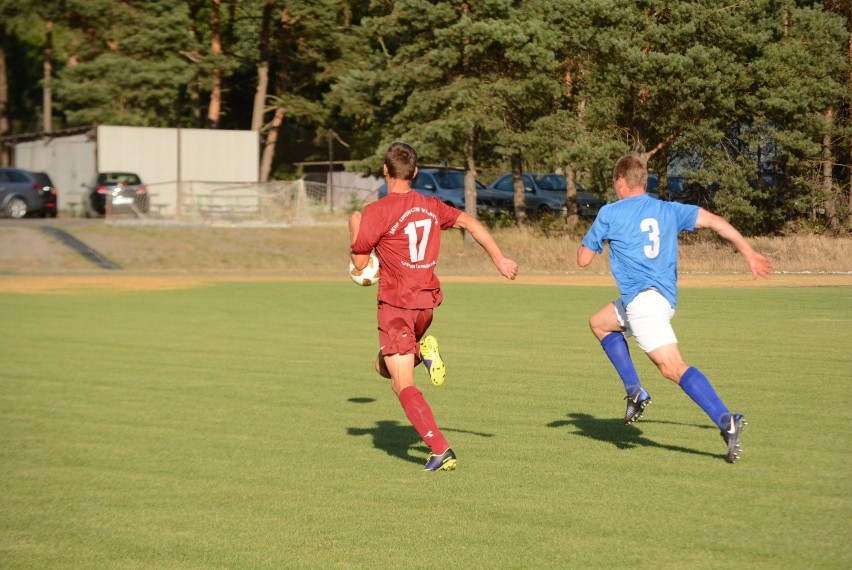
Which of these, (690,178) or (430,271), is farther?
(690,178)

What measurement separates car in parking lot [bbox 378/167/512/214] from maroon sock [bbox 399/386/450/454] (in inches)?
1307

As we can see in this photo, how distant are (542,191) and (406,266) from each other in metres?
34.5

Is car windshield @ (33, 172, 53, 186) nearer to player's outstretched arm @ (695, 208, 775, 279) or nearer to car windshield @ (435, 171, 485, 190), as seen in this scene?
car windshield @ (435, 171, 485, 190)

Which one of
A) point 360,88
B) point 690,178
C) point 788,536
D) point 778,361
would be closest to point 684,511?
point 788,536

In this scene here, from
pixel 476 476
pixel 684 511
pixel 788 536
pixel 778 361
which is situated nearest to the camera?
pixel 788 536

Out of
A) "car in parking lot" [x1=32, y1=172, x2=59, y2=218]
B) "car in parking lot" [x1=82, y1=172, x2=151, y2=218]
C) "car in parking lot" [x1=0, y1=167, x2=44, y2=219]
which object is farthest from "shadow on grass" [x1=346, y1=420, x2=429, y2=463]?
"car in parking lot" [x1=32, y1=172, x2=59, y2=218]

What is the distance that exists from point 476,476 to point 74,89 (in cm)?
5384

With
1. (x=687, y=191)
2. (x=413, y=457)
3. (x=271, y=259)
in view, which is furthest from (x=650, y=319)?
(x=687, y=191)

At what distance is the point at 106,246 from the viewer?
34.6m

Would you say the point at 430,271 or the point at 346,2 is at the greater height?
the point at 346,2

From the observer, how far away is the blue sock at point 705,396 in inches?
293

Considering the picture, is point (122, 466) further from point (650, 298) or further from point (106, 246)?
point (106, 246)

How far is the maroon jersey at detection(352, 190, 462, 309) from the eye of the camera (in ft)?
24.6

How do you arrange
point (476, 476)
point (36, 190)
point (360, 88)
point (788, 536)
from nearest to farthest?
point (788, 536)
point (476, 476)
point (360, 88)
point (36, 190)
